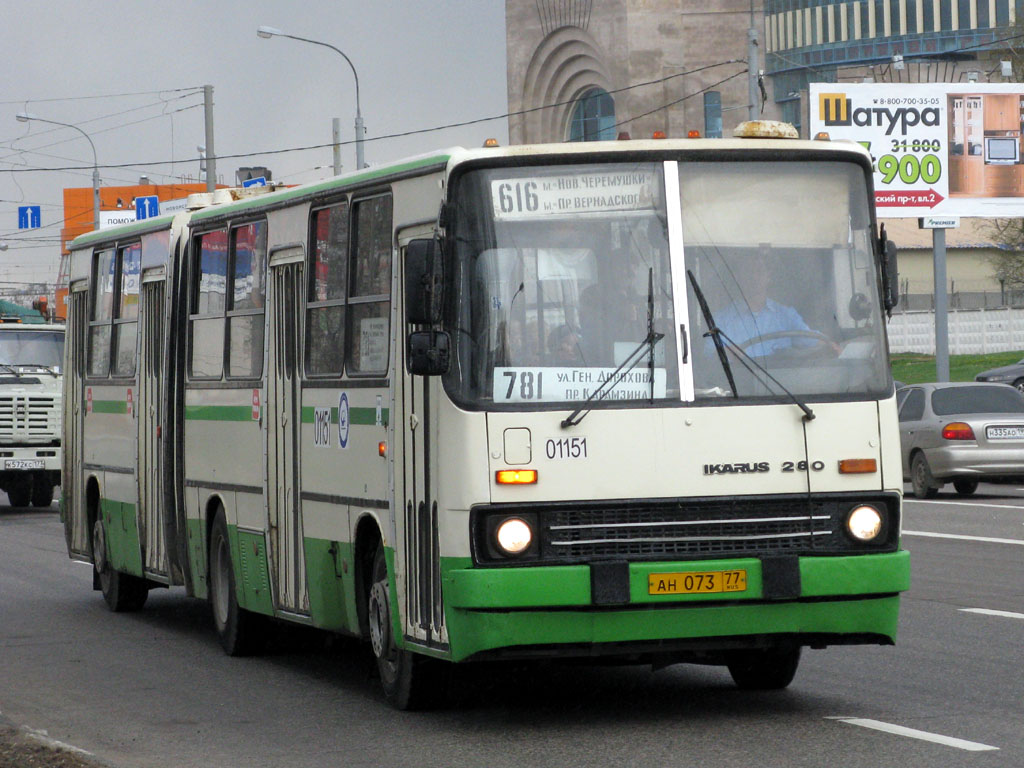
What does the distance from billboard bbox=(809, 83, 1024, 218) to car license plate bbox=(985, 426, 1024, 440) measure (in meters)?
17.1

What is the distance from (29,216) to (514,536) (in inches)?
2786

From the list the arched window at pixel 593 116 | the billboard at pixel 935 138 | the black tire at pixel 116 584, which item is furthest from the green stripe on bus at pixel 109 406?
the arched window at pixel 593 116

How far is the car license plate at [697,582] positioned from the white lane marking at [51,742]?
2.45 metres

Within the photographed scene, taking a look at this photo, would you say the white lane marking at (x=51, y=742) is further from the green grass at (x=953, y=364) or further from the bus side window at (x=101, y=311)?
the green grass at (x=953, y=364)

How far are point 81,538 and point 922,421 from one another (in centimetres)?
1289

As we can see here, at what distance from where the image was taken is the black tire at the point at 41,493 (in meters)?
30.5

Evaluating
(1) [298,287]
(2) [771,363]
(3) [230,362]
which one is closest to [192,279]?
(3) [230,362]

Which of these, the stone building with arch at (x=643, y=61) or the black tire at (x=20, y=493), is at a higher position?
the stone building with arch at (x=643, y=61)

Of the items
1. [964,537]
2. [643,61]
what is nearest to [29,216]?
[643,61]

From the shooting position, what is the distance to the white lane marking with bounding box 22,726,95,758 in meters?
8.29

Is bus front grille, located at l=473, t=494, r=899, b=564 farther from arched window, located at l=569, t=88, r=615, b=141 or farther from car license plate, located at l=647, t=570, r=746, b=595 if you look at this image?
arched window, located at l=569, t=88, r=615, b=141

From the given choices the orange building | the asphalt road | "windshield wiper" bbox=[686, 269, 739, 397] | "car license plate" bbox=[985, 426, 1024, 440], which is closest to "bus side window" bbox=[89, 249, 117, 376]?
the asphalt road

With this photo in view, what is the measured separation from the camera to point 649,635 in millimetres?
8547

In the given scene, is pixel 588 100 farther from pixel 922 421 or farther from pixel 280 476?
pixel 280 476
